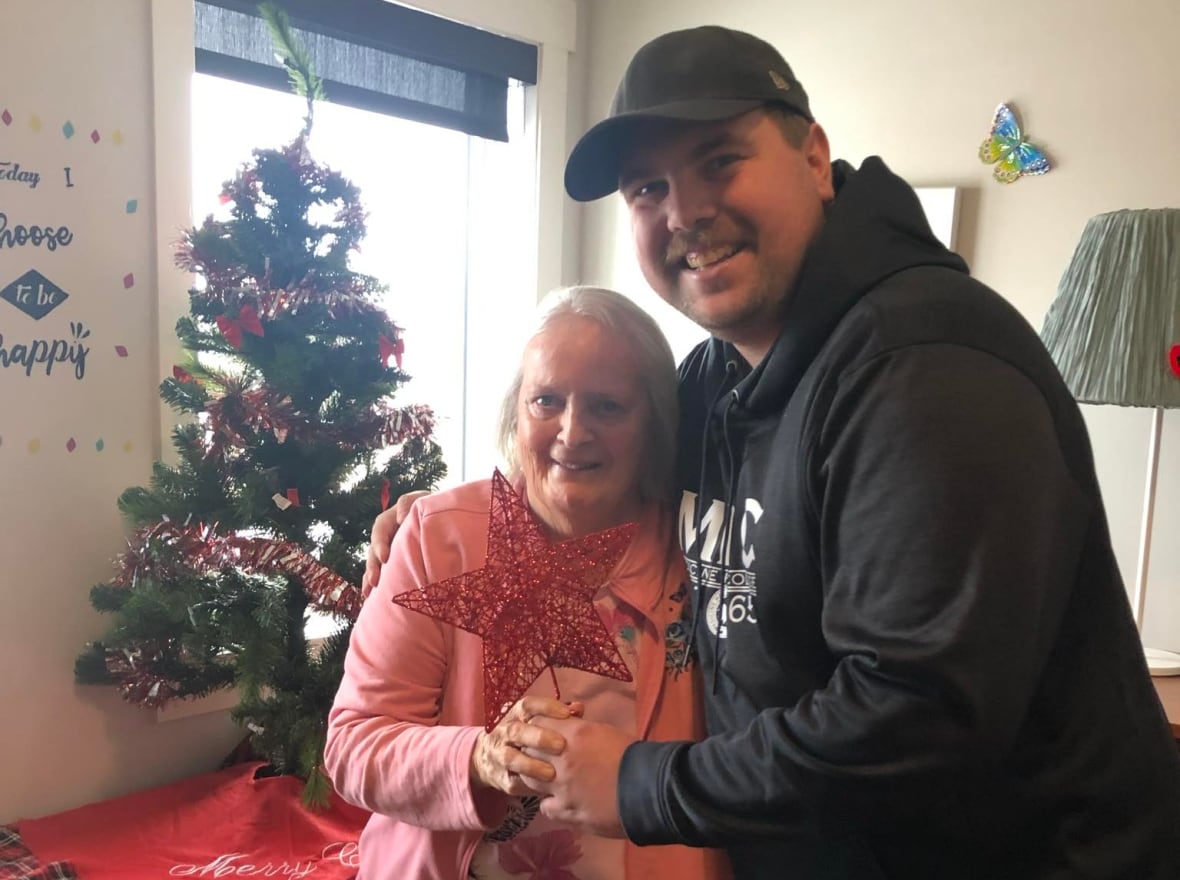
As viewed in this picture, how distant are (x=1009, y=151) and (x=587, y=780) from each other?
75.3 inches

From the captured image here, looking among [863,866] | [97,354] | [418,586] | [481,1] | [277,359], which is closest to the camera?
[863,866]

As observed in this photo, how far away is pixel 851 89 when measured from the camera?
2.52 metres

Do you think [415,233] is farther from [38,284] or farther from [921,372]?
[921,372]

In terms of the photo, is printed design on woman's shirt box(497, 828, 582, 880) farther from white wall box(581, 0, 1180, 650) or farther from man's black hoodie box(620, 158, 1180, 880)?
white wall box(581, 0, 1180, 650)

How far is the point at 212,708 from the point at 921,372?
Result: 6.59 feet

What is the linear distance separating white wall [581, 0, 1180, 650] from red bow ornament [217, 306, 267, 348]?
63.6 inches

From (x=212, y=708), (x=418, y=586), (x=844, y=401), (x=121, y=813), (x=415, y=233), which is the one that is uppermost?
(x=415, y=233)

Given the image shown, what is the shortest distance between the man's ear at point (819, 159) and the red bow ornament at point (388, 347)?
1.06 m

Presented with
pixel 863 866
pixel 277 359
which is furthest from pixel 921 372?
pixel 277 359

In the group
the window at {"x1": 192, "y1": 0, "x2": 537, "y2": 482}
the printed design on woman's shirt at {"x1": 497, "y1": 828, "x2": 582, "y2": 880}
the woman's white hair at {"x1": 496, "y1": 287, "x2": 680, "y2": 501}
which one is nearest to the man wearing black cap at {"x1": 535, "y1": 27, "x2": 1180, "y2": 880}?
the woman's white hair at {"x1": 496, "y1": 287, "x2": 680, "y2": 501}

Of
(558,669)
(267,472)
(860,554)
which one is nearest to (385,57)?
(267,472)

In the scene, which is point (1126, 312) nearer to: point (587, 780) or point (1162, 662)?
point (1162, 662)

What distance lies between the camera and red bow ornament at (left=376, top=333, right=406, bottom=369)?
191cm

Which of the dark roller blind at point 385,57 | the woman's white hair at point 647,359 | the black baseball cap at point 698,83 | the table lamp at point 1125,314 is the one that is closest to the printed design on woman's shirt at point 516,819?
the woman's white hair at point 647,359
